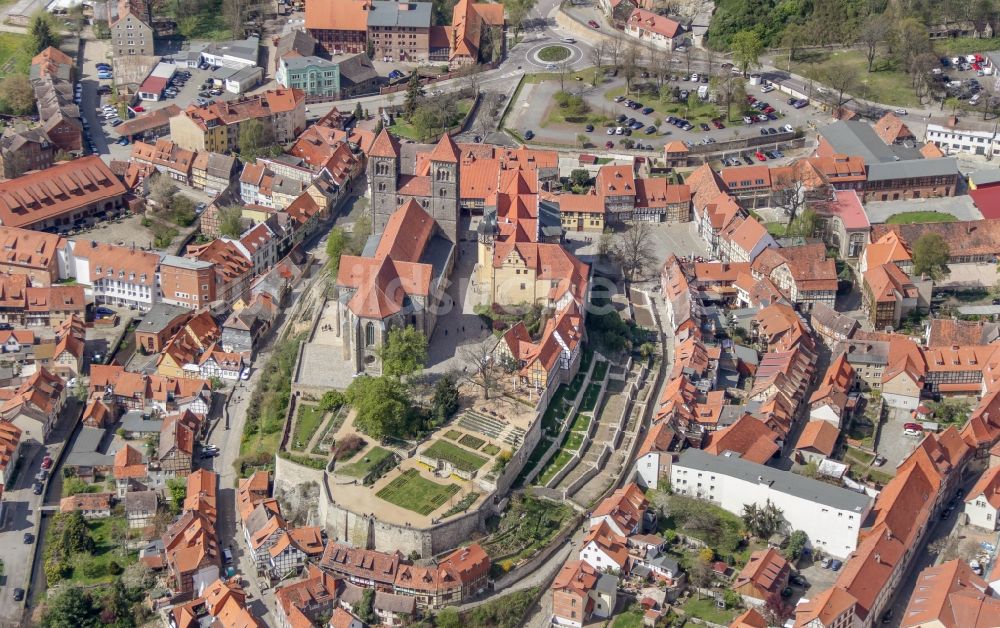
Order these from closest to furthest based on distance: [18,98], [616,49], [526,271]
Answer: [526,271]
[18,98]
[616,49]

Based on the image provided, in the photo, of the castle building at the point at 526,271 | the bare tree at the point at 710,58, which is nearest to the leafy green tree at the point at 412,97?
the bare tree at the point at 710,58

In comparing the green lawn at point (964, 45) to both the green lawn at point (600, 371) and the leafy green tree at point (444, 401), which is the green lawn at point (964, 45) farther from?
the leafy green tree at point (444, 401)

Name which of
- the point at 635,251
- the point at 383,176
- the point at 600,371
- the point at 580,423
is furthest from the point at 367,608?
the point at 635,251

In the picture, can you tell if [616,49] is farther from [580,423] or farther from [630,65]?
[580,423]

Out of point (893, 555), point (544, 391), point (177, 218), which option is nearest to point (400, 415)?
point (544, 391)

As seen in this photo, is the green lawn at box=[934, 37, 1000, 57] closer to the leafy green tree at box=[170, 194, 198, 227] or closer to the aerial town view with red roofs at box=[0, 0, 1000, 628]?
the aerial town view with red roofs at box=[0, 0, 1000, 628]
